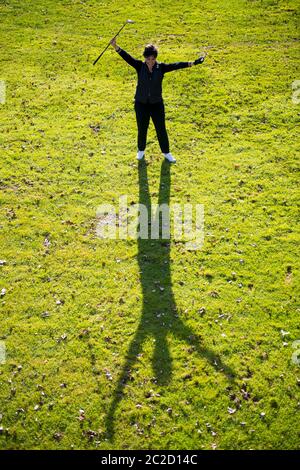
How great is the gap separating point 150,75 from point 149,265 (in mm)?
5441

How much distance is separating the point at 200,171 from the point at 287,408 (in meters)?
7.92

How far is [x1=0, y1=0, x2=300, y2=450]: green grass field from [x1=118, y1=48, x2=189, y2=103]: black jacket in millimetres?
2669

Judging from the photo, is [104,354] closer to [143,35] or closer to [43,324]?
[43,324]

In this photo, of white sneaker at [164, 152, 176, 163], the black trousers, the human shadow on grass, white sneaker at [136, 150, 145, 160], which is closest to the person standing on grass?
the black trousers

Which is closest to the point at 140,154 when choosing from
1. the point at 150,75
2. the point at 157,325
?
the point at 150,75

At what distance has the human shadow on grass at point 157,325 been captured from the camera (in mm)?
8711

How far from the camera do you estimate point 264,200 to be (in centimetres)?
1250

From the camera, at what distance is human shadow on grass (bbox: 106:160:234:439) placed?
871 centimetres

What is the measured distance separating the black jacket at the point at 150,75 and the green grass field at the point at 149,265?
8.76ft

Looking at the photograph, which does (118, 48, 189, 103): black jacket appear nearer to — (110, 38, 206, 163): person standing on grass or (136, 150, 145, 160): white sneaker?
(110, 38, 206, 163): person standing on grass

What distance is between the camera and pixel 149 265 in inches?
428

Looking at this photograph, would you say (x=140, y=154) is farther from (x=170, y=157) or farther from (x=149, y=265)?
Result: (x=149, y=265)

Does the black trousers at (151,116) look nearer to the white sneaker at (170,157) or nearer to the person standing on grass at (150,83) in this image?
the person standing on grass at (150,83)

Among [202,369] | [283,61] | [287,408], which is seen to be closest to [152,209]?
[202,369]
